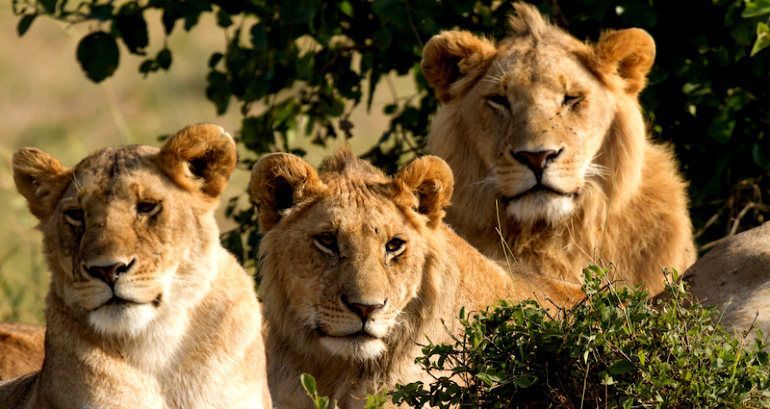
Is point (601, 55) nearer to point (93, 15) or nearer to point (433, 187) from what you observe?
point (433, 187)

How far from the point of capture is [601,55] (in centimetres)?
439

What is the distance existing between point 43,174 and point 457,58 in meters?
2.36

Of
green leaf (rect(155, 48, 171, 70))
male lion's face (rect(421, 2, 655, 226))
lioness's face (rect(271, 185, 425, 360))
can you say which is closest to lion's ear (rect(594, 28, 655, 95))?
male lion's face (rect(421, 2, 655, 226))

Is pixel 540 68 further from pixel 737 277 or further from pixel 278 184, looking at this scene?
pixel 278 184

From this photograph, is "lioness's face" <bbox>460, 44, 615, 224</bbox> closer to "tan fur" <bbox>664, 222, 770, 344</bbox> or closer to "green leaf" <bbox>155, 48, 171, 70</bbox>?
"tan fur" <bbox>664, 222, 770, 344</bbox>

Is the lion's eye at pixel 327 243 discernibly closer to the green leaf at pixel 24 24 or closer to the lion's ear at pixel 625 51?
the lion's ear at pixel 625 51

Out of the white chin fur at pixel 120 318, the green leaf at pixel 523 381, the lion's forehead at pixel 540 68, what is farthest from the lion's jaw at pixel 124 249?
the lion's forehead at pixel 540 68

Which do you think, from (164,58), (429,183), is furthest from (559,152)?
(164,58)

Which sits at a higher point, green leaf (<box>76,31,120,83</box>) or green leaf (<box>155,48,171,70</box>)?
green leaf (<box>76,31,120,83</box>)

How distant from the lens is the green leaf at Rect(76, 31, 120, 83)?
15.7 feet

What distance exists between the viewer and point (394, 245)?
3221 mm

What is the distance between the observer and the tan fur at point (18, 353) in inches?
164

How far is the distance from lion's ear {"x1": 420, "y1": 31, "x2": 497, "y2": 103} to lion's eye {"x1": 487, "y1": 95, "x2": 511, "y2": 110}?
0.21 meters

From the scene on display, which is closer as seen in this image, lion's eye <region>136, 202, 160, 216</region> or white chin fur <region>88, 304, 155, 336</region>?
white chin fur <region>88, 304, 155, 336</region>
